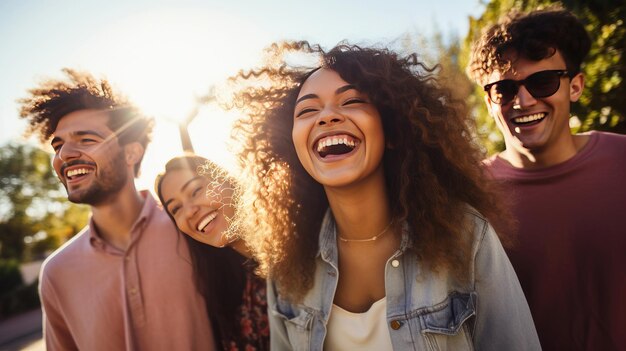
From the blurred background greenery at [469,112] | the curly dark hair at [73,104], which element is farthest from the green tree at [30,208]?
the curly dark hair at [73,104]

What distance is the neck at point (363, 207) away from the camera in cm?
199

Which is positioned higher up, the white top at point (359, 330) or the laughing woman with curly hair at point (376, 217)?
the laughing woman with curly hair at point (376, 217)

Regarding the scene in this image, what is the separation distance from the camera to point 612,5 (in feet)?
9.07

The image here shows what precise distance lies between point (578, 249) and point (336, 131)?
5.10 feet

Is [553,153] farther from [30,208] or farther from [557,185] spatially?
[30,208]

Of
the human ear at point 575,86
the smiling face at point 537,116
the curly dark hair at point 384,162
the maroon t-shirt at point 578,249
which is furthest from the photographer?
the human ear at point 575,86

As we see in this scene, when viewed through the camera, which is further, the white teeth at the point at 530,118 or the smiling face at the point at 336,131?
the white teeth at the point at 530,118

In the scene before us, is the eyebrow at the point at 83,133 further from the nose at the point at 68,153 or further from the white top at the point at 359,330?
the white top at the point at 359,330

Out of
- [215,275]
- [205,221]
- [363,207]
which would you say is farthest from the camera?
[215,275]

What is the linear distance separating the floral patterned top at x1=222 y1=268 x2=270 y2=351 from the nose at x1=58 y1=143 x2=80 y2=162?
165cm

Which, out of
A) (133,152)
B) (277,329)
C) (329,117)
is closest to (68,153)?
(133,152)

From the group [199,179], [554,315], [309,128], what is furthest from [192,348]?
[554,315]

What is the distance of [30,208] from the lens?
27.7 meters

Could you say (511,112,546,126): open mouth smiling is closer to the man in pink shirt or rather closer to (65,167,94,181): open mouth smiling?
the man in pink shirt
